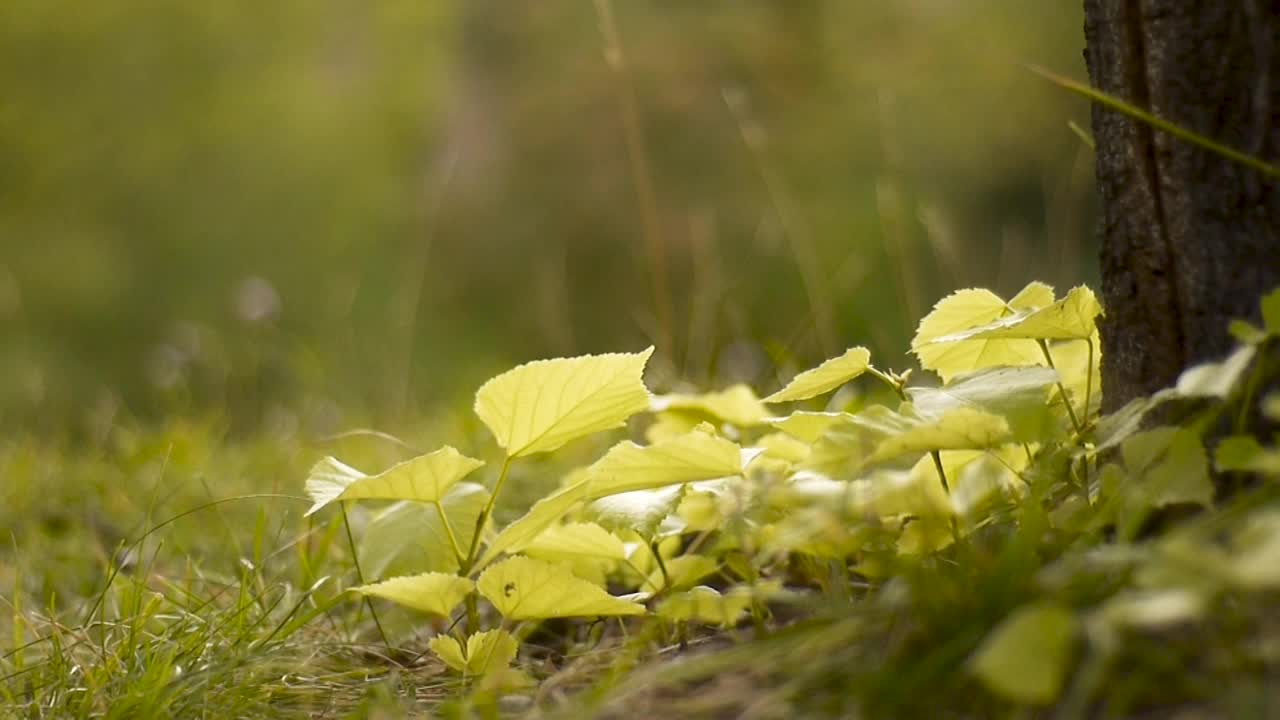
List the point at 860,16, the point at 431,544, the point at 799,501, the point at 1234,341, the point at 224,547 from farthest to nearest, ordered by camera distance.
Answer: the point at 860,16 < the point at 224,547 < the point at 431,544 < the point at 1234,341 < the point at 799,501

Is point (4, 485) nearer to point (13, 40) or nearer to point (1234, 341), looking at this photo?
point (1234, 341)

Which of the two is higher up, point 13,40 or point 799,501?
→ point 13,40

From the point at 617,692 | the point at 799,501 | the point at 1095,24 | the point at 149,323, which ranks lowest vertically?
the point at 149,323

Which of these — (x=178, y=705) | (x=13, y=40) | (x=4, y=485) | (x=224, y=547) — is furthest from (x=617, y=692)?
(x=13, y=40)

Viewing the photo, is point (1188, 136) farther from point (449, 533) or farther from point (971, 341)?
point (449, 533)

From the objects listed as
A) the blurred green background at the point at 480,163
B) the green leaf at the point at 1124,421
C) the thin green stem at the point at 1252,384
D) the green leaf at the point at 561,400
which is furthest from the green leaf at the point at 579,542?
the blurred green background at the point at 480,163

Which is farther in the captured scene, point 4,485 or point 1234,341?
point 4,485

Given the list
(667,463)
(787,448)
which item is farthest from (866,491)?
(787,448)
